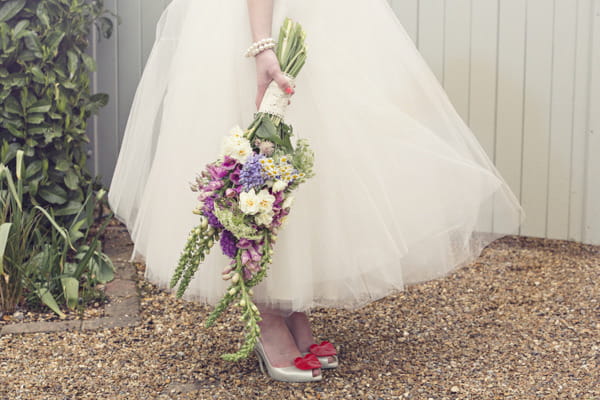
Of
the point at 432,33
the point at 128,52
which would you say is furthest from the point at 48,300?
the point at 432,33

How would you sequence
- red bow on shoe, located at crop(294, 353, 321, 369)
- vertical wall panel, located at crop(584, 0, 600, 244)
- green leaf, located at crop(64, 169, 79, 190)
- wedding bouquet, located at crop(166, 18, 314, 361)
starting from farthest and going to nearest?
vertical wall panel, located at crop(584, 0, 600, 244)
green leaf, located at crop(64, 169, 79, 190)
red bow on shoe, located at crop(294, 353, 321, 369)
wedding bouquet, located at crop(166, 18, 314, 361)

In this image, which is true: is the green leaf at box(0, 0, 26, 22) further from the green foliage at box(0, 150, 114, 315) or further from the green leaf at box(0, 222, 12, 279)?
the green leaf at box(0, 222, 12, 279)

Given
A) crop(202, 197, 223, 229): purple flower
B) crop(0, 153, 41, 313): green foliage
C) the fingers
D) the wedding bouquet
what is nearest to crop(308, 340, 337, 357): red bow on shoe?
the wedding bouquet

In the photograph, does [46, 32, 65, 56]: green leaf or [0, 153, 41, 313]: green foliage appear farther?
[46, 32, 65, 56]: green leaf

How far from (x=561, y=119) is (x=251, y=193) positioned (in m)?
2.21

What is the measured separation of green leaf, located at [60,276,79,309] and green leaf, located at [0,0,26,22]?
Result: 1095 mm

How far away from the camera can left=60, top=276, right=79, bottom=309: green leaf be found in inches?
104

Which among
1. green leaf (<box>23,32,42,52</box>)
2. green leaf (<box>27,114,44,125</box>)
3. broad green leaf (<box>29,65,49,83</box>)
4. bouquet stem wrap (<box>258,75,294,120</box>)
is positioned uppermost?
green leaf (<box>23,32,42,52</box>)

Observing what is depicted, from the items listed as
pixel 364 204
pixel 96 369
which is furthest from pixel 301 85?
pixel 96 369

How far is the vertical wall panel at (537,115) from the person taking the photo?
3469 mm

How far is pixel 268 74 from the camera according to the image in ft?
6.05

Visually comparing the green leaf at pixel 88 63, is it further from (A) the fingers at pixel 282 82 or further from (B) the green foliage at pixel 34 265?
(A) the fingers at pixel 282 82

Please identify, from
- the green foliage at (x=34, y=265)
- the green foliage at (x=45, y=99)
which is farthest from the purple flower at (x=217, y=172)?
the green foliage at (x=45, y=99)

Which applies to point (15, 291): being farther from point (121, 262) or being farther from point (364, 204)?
point (364, 204)
